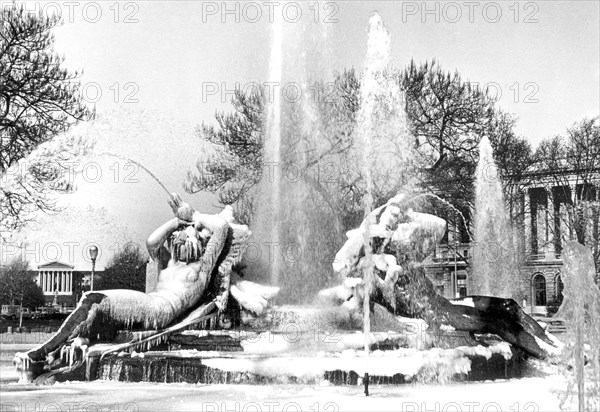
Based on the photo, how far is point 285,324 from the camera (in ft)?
40.5

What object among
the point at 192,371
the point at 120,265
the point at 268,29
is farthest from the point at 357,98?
the point at 192,371

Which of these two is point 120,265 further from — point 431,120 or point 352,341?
point 352,341

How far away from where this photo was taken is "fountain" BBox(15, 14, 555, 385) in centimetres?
1041

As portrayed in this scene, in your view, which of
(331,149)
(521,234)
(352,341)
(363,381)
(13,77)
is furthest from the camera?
(521,234)

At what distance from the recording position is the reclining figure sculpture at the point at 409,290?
12.2 m

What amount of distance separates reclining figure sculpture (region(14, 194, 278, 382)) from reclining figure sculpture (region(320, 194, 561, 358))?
4.83 feet

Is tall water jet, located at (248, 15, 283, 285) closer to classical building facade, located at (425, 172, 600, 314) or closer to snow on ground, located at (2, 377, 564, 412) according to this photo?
snow on ground, located at (2, 377, 564, 412)

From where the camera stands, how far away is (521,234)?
1300 inches

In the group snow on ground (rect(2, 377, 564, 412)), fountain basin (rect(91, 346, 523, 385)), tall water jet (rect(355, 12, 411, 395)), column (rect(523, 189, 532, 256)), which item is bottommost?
snow on ground (rect(2, 377, 564, 412))

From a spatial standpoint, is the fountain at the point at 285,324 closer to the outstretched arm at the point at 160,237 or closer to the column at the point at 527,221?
the outstretched arm at the point at 160,237

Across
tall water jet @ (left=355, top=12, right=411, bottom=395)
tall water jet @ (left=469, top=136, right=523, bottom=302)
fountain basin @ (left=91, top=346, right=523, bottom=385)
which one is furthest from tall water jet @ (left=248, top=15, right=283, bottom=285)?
tall water jet @ (left=469, top=136, right=523, bottom=302)

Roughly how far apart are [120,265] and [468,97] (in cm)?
1768

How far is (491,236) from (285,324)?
623 inches

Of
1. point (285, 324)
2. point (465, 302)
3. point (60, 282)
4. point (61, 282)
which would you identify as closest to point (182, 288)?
point (285, 324)
